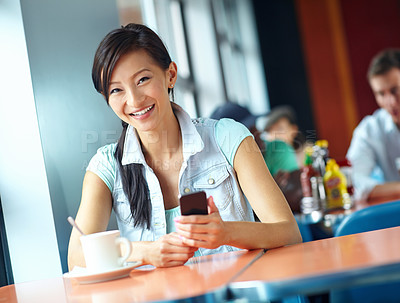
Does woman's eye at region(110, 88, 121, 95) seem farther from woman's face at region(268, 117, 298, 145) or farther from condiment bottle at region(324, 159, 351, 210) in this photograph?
woman's face at region(268, 117, 298, 145)

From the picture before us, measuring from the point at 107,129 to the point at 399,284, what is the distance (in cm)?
97

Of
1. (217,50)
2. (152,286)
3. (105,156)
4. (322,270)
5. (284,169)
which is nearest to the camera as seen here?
(322,270)

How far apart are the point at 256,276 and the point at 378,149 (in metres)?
2.68

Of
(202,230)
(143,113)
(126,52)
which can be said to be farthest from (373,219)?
(126,52)

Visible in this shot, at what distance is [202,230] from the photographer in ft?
3.79

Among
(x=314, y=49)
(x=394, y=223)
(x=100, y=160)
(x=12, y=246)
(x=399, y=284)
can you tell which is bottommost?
(x=399, y=284)

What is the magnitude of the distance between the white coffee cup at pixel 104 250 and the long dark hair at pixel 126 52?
39cm

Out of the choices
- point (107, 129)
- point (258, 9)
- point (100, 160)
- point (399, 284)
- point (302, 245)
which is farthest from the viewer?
point (258, 9)

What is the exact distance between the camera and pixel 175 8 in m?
2.61

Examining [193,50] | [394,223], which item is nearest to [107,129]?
[394,223]

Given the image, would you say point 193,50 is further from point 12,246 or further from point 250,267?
point 250,267

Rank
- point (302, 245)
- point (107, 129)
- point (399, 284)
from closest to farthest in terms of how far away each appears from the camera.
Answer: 1. point (302, 245)
2. point (399, 284)
3. point (107, 129)

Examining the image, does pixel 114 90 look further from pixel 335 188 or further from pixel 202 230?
pixel 335 188

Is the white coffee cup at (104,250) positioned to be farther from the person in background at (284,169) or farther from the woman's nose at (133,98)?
the person in background at (284,169)
